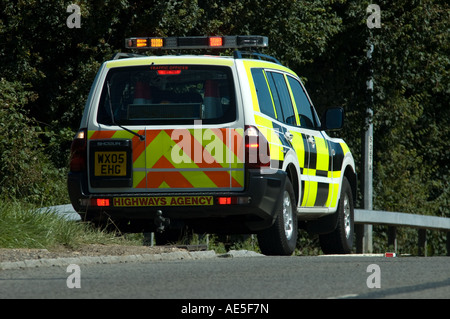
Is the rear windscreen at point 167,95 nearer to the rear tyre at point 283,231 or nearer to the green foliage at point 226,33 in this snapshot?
the rear tyre at point 283,231

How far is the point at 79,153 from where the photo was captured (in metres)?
11.9

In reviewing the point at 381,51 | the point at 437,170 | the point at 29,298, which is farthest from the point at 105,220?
the point at 437,170

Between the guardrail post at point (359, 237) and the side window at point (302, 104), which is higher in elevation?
the side window at point (302, 104)

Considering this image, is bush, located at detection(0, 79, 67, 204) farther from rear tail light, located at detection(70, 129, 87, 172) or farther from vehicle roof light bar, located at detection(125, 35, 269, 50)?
rear tail light, located at detection(70, 129, 87, 172)

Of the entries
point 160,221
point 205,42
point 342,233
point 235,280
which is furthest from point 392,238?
point 235,280

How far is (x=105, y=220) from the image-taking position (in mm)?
12047

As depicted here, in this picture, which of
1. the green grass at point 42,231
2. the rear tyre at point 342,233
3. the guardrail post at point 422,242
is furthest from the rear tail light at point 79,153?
the guardrail post at point 422,242

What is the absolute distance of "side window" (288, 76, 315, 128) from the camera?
43.7ft

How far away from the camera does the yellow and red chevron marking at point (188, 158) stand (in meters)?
11.4

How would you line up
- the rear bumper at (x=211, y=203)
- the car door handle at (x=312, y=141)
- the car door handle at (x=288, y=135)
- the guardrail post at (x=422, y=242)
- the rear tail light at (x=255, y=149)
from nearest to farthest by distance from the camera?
the rear tail light at (x=255, y=149) → the rear bumper at (x=211, y=203) → the car door handle at (x=288, y=135) → the car door handle at (x=312, y=141) → the guardrail post at (x=422, y=242)

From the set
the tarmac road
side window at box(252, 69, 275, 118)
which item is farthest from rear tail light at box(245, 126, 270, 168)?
the tarmac road

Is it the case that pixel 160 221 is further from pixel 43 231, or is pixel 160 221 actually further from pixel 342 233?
pixel 342 233

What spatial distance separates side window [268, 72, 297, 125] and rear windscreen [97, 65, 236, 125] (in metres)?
0.90

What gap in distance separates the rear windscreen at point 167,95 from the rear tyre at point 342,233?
3.14 m
